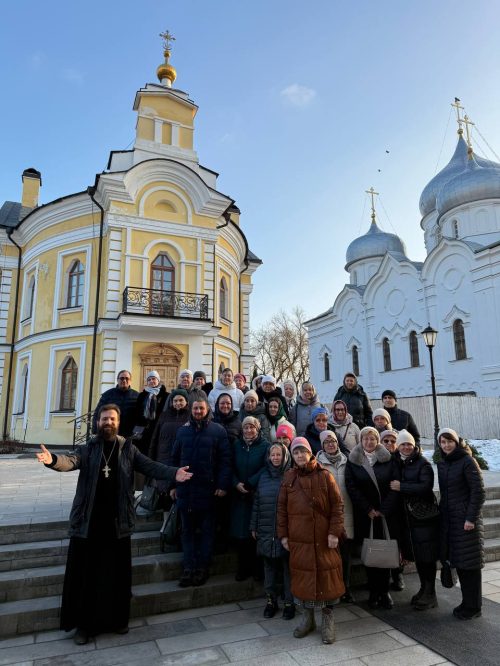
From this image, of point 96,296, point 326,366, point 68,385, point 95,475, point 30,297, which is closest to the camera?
point 95,475

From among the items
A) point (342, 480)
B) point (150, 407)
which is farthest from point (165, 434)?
point (342, 480)

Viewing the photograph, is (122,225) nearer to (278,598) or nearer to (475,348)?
(278,598)

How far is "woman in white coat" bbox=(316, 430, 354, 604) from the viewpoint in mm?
4824

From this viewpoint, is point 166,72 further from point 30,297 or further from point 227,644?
point 227,644

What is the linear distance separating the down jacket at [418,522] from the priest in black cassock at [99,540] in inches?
91.9

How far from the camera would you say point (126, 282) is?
15609mm

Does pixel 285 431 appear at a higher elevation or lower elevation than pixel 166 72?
lower

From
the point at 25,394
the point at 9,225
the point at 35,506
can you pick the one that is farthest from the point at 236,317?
the point at 35,506

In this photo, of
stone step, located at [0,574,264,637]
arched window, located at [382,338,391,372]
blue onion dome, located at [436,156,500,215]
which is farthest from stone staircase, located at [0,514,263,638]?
blue onion dome, located at [436,156,500,215]

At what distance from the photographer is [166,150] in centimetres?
1738

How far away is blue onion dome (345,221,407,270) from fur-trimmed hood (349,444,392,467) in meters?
36.0

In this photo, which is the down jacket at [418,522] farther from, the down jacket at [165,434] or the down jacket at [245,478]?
the down jacket at [165,434]

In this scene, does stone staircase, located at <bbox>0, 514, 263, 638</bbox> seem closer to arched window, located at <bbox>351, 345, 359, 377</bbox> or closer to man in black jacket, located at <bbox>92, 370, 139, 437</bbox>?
man in black jacket, located at <bbox>92, 370, 139, 437</bbox>

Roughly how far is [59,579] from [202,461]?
1848 millimetres
